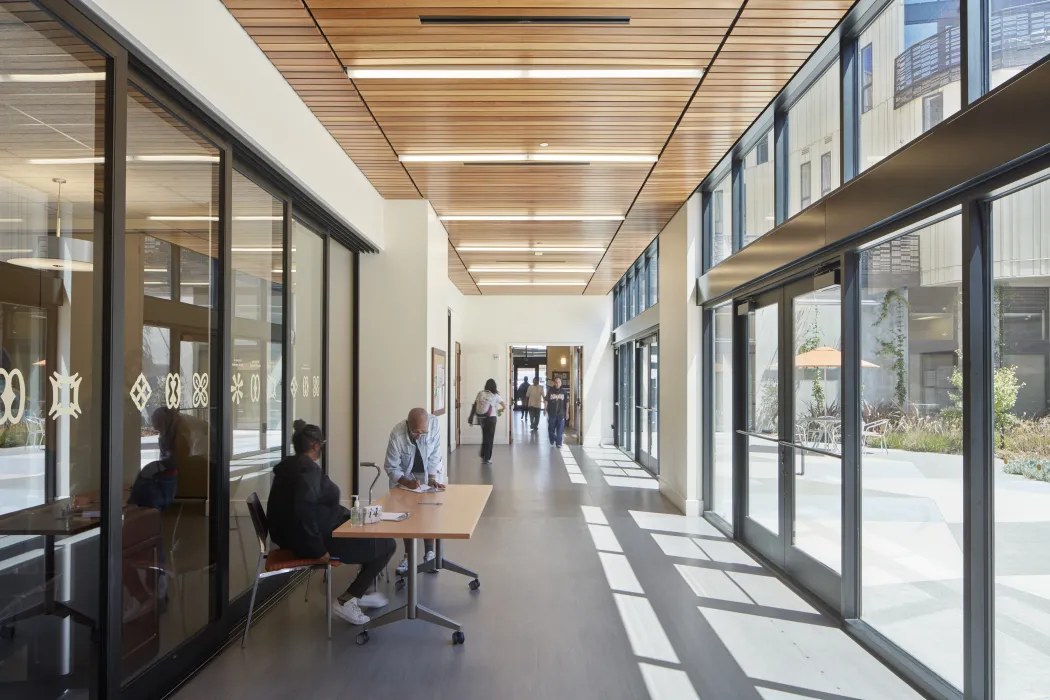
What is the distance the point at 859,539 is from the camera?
421 centimetres

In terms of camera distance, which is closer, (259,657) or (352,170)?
(259,657)

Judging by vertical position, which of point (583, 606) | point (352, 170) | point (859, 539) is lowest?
point (583, 606)

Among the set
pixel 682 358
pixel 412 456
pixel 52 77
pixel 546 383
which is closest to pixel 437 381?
pixel 412 456

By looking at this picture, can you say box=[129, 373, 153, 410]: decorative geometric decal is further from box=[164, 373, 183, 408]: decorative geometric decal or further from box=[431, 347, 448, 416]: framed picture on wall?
box=[431, 347, 448, 416]: framed picture on wall

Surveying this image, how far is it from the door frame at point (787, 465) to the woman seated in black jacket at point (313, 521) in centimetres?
302

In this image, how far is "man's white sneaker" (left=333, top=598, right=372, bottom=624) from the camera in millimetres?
4273

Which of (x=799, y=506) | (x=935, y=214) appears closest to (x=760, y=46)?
(x=935, y=214)

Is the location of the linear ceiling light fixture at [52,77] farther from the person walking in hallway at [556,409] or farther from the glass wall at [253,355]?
the person walking in hallway at [556,409]

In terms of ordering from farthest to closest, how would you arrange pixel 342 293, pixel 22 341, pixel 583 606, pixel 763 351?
pixel 342 293
pixel 763 351
pixel 583 606
pixel 22 341

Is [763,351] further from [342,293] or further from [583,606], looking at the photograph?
[342,293]

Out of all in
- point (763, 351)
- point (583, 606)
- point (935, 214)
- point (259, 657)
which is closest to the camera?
point (935, 214)

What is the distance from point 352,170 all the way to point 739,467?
4728 mm

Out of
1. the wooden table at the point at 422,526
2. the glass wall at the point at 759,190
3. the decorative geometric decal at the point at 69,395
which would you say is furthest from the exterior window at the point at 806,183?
the decorative geometric decal at the point at 69,395

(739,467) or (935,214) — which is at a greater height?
(935,214)
